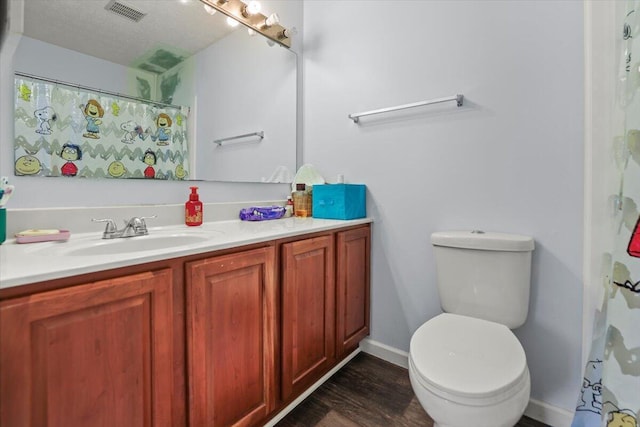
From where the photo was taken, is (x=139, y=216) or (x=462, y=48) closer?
(x=139, y=216)

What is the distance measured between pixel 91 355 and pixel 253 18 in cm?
180

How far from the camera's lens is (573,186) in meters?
1.22

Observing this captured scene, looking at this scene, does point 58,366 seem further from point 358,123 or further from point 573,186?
point 573,186

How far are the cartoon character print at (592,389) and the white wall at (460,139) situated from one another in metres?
0.20

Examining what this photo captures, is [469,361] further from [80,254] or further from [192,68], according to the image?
[192,68]

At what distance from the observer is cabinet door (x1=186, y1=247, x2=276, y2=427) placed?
912 millimetres

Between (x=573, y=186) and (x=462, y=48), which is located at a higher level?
(x=462, y=48)

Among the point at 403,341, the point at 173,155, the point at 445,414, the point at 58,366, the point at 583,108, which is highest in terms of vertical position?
the point at 583,108

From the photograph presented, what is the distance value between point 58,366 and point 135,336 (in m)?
0.16

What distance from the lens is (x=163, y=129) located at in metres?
1.38

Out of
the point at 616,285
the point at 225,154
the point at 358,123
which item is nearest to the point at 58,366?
the point at 225,154

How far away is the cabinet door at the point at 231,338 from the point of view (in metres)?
0.91

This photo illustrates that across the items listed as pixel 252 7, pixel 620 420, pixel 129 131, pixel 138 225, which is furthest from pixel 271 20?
pixel 620 420

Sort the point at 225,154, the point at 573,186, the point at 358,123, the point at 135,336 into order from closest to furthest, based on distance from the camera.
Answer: the point at 135,336 < the point at 573,186 < the point at 225,154 < the point at 358,123
